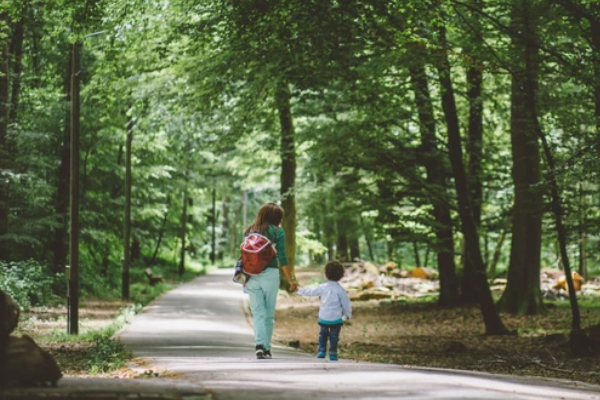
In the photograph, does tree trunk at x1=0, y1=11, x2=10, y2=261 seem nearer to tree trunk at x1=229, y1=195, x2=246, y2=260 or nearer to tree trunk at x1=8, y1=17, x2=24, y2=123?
tree trunk at x1=8, y1=17, x2=24, y2=123

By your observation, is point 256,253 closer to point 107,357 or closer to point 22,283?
point 107,357

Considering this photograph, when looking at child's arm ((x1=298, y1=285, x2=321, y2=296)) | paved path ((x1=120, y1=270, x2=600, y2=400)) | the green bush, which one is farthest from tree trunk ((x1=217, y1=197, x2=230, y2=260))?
child's arm ((x1=298, y1=285, x2=321, y2=296))

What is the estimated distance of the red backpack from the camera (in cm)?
882

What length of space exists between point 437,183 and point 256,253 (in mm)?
12661

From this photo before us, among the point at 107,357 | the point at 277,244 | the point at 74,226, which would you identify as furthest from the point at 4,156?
the point at 277,244

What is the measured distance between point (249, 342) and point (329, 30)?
6.10 m

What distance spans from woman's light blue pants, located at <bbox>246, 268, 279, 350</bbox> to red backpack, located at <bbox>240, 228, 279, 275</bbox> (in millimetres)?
162

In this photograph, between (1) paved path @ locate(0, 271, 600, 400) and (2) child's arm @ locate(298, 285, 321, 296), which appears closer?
(1) paved path @ locate(0, 271, 600, 400)

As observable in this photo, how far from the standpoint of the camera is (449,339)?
1627 cm

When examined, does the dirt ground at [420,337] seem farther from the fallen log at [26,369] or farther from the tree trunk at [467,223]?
the fallen log at [26,369]

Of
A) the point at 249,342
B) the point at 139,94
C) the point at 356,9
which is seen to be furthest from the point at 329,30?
the point at 139,94

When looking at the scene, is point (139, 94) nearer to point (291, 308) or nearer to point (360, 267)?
point (291, 308)

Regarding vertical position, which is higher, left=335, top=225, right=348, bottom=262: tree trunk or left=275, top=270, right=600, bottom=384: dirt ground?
left=335, top=225, right=348, bottom=262: tree trunk

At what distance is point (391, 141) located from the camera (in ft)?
62.8
